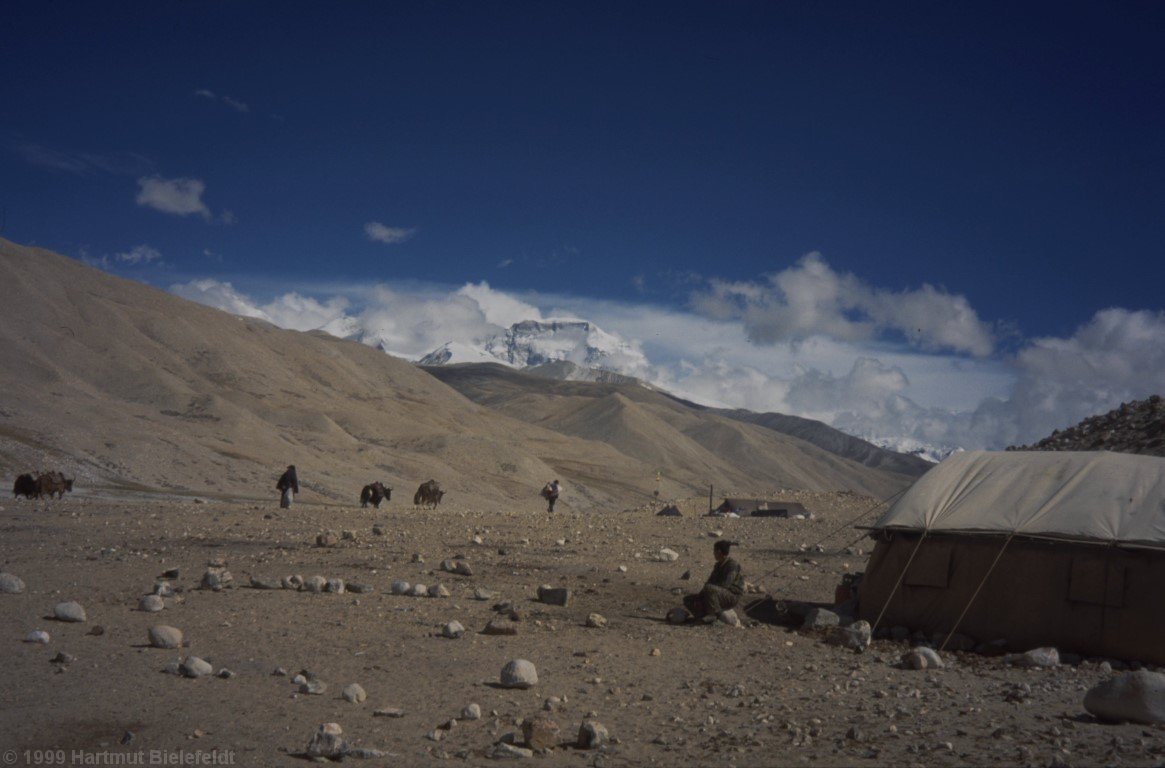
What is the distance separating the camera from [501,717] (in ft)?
25.5

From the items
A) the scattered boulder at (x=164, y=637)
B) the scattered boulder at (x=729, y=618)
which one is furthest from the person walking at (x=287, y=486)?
the scattered boulder at (x=729, y=618)

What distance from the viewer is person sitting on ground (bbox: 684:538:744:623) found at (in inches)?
484

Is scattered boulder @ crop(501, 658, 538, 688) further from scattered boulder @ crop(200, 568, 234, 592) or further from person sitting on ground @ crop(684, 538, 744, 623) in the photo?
scattered boulder @ crop(200, 568, 234, 592)

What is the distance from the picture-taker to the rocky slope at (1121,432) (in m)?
22.8

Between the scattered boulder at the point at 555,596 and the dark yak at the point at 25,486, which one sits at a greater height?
the scattered boulder at the point at 555,596

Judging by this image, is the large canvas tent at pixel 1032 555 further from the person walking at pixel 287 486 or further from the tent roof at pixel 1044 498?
the person walking at pixel 287 486

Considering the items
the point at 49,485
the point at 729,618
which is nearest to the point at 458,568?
the point at 729,618

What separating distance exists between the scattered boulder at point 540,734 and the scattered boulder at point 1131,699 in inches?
184

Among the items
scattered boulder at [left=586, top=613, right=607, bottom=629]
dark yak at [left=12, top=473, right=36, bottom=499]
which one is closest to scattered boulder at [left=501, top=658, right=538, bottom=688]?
scattered boulder at [left=586, top=613, right=607, bottom=629]

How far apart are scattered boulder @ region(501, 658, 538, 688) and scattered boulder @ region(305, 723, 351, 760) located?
2.08m

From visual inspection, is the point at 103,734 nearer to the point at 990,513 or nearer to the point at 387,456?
the point at 990,513

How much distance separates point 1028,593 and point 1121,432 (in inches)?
613

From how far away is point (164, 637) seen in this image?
31.3 feet

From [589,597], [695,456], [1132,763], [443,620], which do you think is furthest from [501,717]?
[695,456]
